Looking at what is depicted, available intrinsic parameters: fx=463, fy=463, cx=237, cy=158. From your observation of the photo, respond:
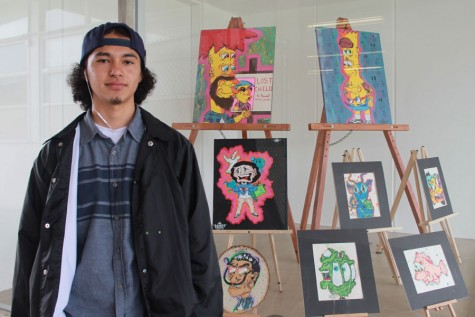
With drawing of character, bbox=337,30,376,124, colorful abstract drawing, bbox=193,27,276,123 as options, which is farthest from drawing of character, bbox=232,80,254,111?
drawing of character, bbox=337,30,376,124

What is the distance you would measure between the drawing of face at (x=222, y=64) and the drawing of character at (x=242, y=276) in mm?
1282

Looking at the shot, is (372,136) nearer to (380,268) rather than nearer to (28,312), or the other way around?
(380,268)

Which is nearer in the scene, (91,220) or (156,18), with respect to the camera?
(91,220)

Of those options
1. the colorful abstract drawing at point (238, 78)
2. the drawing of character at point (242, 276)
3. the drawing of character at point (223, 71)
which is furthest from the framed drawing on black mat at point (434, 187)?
the drawing of character at point (242, 276)

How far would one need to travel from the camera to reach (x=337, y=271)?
2.20m

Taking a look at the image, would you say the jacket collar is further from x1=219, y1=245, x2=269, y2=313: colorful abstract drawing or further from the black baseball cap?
x1=219, y1=245, x2=269, y2=313: colorful abstract drawing

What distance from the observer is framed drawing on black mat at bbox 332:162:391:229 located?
8.44 ft

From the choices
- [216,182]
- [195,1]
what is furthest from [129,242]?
[195,1]

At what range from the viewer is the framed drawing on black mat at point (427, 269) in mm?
2225

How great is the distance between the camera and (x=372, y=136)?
379 centimetres

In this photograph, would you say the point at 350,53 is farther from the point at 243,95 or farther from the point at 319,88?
the point at 243,95

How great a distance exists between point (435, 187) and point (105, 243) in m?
2.48

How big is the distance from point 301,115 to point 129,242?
246 centimetres

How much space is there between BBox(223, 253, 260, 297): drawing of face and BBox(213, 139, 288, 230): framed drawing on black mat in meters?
0.22
